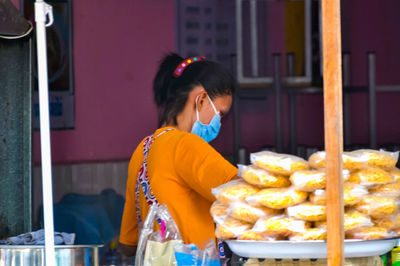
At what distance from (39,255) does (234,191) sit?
2.59 ft

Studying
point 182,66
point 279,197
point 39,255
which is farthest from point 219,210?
point 182,66

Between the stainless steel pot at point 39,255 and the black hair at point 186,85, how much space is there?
0.63 metres

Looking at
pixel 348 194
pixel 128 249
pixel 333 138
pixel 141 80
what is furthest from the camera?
pixel 141 80

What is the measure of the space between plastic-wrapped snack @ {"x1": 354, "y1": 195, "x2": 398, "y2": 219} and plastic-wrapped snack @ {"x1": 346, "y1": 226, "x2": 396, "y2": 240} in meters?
0.04

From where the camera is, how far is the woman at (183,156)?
2162 mm

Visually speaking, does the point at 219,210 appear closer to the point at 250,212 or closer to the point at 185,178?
the point at 250,212

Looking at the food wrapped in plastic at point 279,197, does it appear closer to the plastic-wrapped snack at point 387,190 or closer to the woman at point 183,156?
the plastic-wrapped snack at point 387,190

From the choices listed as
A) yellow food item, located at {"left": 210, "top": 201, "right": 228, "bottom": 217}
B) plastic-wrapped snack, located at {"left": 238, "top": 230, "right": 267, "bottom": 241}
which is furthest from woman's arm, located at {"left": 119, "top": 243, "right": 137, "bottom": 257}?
plastic-wrapped snack, located at {"left": 238, "top": 230, "right": 267, "bottom": 241}

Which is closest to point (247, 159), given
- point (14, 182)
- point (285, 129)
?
point (285, 129)

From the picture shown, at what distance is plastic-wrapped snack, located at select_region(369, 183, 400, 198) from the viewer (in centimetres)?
159

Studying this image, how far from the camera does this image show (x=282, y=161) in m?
1.57

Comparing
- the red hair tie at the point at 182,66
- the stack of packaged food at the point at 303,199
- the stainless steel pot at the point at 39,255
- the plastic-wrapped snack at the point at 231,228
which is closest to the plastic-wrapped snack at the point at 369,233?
the stack of packaged food at the point at 303,199

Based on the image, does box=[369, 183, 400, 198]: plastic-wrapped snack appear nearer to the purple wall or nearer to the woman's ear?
the woman's ear

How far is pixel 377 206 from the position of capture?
1554mm
